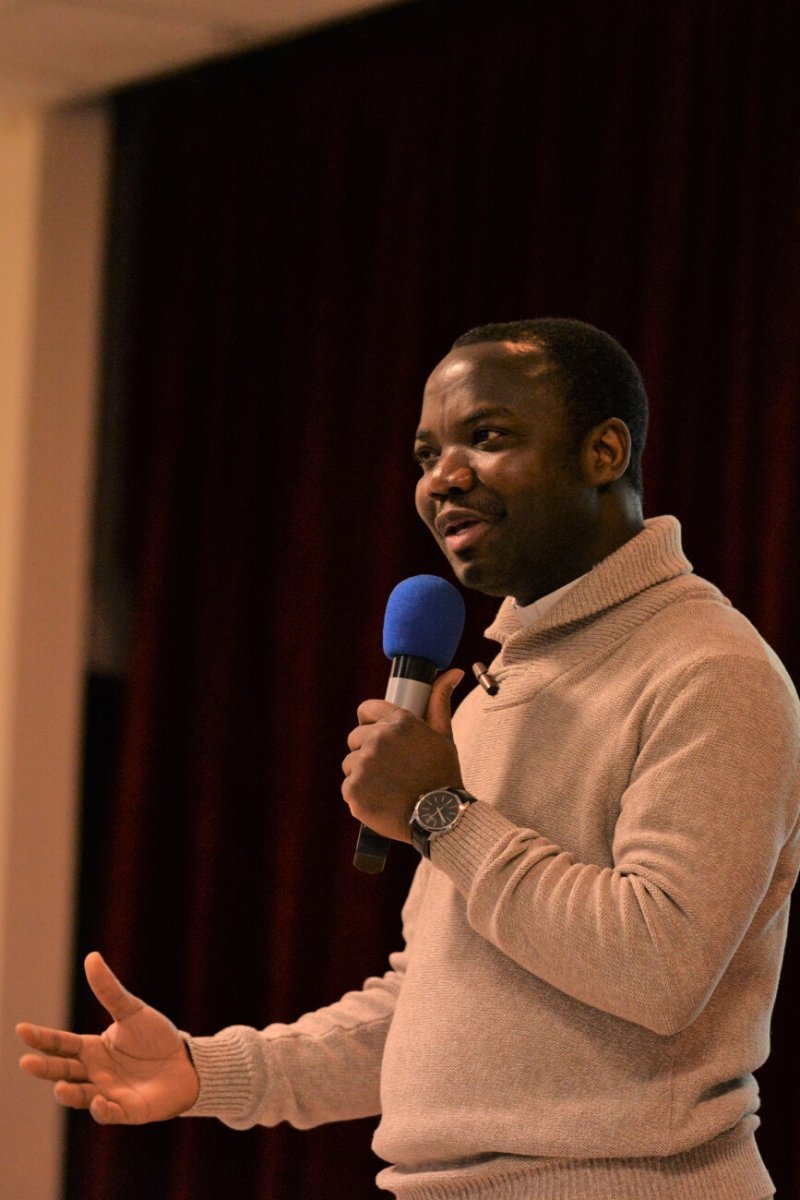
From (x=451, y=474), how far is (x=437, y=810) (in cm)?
39

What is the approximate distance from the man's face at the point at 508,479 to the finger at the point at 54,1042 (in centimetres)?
70

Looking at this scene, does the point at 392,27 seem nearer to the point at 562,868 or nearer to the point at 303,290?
the point at 303,290

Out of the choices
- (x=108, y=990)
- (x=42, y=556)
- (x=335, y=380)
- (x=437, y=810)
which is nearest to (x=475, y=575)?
(x=437, y=810)

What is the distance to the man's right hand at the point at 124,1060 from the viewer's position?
176cm

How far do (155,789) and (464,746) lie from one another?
2062 millimetres

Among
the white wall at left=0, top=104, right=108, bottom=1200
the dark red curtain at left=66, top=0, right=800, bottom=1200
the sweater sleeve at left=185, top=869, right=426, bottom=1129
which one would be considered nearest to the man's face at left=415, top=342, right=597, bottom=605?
the sweater sleeve at left=185, top=869, right=426, bottom=1129

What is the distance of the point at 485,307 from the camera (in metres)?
3.25

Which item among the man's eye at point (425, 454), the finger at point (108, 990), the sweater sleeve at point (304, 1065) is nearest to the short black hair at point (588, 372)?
the man's eye at point (425, 454)

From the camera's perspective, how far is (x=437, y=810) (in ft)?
4.91

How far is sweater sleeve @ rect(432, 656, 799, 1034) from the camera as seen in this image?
1.39 metres

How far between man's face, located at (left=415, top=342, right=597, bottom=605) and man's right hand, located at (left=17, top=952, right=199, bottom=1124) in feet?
2.09

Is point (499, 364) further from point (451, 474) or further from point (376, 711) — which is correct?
point (376, 711)

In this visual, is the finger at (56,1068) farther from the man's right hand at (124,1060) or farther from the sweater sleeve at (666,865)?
the sweater sleeve at (666,865)

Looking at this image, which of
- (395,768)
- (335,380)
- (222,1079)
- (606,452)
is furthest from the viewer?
(335,380)
